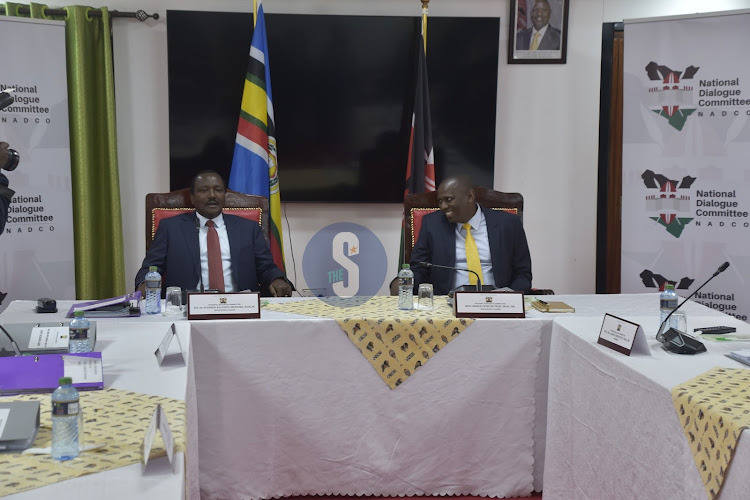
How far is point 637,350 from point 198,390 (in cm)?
141

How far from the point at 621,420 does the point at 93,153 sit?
348cm

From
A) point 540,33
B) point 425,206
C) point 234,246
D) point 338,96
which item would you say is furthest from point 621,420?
point 540,33

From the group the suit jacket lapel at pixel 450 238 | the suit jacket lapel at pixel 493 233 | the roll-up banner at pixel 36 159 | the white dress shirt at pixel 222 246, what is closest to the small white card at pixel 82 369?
the white dress shirt at pixel 222 246

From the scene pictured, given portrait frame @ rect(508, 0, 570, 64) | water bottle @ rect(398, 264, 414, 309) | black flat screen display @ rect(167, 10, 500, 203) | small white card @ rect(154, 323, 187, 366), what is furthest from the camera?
portrait frame @ rect(508, 0, 570, 64)

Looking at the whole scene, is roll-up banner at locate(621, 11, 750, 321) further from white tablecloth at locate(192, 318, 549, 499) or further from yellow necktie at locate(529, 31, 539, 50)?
white tablecloth at locate(192, 318, 549, 499)

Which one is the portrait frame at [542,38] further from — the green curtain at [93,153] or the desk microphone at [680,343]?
the desk microphone at [680,343]

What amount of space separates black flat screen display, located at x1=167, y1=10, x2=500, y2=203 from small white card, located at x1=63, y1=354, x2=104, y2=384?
111 inches

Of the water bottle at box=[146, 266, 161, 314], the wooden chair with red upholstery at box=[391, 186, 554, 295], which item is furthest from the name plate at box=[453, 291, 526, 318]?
the water bottle at box=[146, 266, 161, 314]

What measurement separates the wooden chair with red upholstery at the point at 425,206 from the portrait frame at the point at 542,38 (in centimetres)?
131

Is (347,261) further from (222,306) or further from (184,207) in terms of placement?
(222,306)

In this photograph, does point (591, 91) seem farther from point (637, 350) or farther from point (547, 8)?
point (637, 350)

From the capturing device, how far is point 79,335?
2078mm

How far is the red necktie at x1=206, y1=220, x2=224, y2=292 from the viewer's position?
11.4 ft

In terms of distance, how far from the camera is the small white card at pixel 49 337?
6.79 ft
